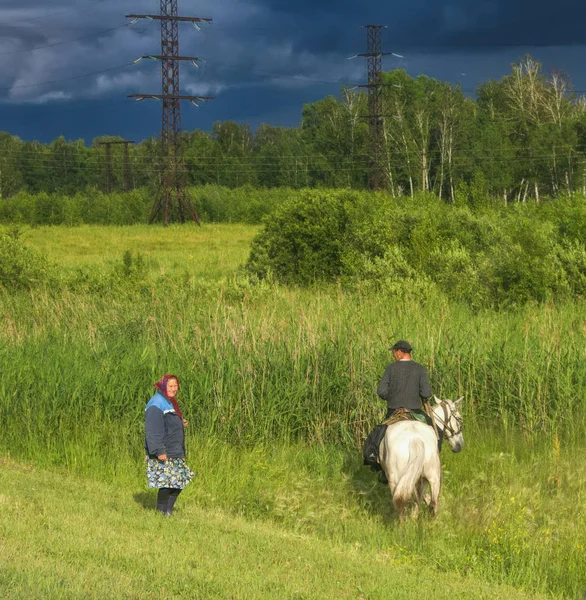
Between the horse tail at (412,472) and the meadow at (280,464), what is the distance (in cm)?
45

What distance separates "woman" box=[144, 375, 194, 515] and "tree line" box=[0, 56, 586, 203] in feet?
185

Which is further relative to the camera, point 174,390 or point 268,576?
point 174,390

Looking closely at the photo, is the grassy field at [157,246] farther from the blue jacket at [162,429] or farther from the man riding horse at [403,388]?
the blue jacket at [162,429]

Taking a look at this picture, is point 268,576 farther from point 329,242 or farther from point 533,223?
point 329,242

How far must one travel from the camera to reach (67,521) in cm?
863

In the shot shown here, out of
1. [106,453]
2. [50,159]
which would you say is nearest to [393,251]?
[106,453]

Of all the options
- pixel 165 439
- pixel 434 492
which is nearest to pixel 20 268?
pixel 165 439

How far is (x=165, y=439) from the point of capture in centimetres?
924

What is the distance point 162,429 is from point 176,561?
6.18ft

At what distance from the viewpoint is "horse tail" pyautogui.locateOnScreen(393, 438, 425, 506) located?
941 cm

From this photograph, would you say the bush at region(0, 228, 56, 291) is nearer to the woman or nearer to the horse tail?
the woman

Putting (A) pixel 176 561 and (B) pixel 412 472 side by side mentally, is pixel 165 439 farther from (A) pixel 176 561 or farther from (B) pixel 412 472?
(B) pixel 412 472

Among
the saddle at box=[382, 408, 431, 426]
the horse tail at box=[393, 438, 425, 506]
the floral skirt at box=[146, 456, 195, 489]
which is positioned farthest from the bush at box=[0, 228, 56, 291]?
the horse tail at box=[393, 438, 425, 506]

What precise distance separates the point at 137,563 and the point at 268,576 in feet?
3.42
